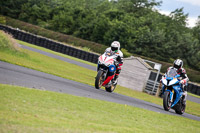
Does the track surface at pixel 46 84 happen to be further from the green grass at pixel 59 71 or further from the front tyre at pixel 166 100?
the green grass at pixel 59 71

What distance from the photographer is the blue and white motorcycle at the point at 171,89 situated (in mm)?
12852

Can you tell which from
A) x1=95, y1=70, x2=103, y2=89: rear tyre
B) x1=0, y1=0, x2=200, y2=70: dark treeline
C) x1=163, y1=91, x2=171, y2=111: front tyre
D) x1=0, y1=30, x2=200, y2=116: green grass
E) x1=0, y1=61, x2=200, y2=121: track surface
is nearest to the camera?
x1=0, y1=61, x2=200, y2=121: track surface

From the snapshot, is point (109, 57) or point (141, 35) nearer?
point (109, 57)

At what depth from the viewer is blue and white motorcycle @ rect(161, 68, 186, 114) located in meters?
12.9

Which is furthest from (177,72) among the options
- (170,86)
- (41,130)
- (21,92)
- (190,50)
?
(190,50)

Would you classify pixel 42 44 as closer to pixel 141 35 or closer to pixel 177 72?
pixel 141 35

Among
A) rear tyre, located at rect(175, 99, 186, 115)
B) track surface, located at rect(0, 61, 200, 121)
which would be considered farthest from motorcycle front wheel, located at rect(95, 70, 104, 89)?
rear tyre, located at rect(175, 99, 186, 115)

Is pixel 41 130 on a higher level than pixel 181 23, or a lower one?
lower

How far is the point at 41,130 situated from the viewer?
540cm

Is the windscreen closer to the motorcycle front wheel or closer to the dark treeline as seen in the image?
the motorcycle front wheel

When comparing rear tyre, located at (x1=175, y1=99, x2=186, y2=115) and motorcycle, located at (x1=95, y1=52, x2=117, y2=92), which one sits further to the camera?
rear tyre, located at (x1=175, y1=99, x2=186, y2=115)

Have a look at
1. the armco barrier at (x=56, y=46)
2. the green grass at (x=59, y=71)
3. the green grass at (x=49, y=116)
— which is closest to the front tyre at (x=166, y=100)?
the green grass at (x=49, y=116)

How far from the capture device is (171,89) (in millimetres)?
13148

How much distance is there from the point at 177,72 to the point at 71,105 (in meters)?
6.09
